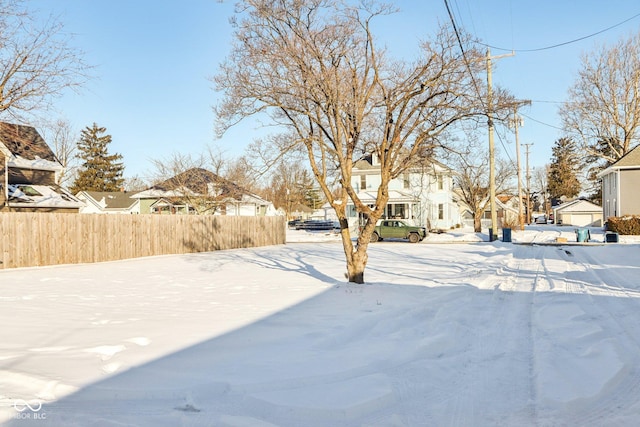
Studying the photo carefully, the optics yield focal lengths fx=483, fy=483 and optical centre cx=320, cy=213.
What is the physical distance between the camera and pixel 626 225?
98.5 ft

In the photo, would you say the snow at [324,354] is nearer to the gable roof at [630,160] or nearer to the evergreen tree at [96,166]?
the gable roof at [630,160]

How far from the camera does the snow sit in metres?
4.17

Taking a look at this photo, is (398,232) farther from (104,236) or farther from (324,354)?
(324,354)

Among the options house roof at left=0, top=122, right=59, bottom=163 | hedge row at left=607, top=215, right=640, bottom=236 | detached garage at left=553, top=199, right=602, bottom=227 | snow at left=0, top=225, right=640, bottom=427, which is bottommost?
snow at left=0, top=225, right=640, bottom=427

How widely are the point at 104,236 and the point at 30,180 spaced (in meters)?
9.58

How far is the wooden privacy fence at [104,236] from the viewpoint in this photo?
634 inches

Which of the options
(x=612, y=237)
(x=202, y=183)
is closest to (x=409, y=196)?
(x=202, y=183)

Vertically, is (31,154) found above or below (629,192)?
above

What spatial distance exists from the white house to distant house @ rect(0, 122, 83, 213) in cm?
2346

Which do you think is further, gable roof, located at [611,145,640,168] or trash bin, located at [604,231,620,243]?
gable roof, located at [611,145,640,168]

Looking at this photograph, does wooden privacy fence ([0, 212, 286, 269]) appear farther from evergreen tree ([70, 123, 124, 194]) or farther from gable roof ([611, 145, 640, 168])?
evergreen tree ([70, 123, 124, 194])

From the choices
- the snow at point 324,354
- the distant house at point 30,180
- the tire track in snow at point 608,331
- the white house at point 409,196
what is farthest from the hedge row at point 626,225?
the distant house at point 30,180

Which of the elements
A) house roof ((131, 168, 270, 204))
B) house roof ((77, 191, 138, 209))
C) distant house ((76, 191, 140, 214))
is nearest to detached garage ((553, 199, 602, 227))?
house roof ((131, 168, 270, 204))

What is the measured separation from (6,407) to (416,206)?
41053 millimetres
